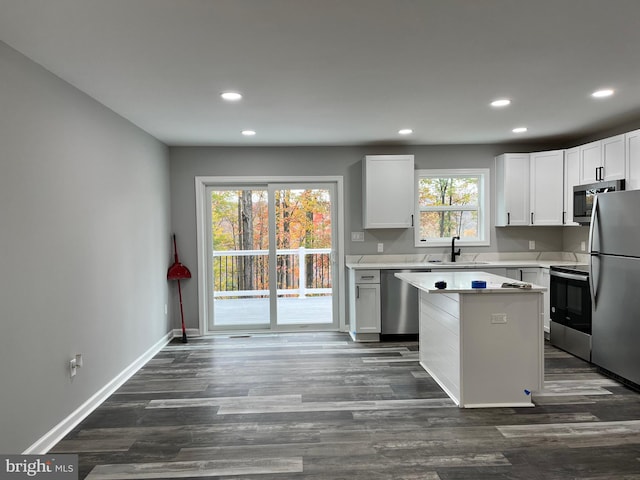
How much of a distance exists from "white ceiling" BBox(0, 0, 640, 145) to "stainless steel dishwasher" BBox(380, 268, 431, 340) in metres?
1.85

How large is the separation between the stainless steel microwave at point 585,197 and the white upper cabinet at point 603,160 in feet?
0.30

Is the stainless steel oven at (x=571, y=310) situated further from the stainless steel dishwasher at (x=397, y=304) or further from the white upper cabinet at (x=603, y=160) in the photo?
the stainless steel dishwasher at (x=397, y=304)

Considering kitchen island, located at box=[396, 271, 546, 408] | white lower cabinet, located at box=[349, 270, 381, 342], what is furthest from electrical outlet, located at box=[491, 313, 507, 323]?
white lower cabinet, located at box=[349, 270, 381, 342]

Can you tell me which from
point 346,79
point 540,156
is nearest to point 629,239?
point 540,156

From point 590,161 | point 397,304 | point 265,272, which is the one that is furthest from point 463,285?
point 265,272

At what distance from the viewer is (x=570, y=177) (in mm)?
4945

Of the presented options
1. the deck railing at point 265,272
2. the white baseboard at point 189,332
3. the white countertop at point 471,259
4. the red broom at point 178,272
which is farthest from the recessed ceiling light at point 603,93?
the white baseboard at point 189,332

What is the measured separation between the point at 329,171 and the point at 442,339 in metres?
2.73

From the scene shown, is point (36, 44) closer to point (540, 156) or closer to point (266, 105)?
point (266, 105)

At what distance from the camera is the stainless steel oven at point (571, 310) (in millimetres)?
4102

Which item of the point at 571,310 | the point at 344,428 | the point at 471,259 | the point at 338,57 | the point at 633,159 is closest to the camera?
the point at 338,57

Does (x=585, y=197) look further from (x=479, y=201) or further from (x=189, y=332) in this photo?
(x=189, y=332)

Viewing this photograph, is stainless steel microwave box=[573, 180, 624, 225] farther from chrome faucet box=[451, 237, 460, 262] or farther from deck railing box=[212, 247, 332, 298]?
deck railing box=[212, 247, 332, 298]

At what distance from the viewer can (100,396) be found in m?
3.37
